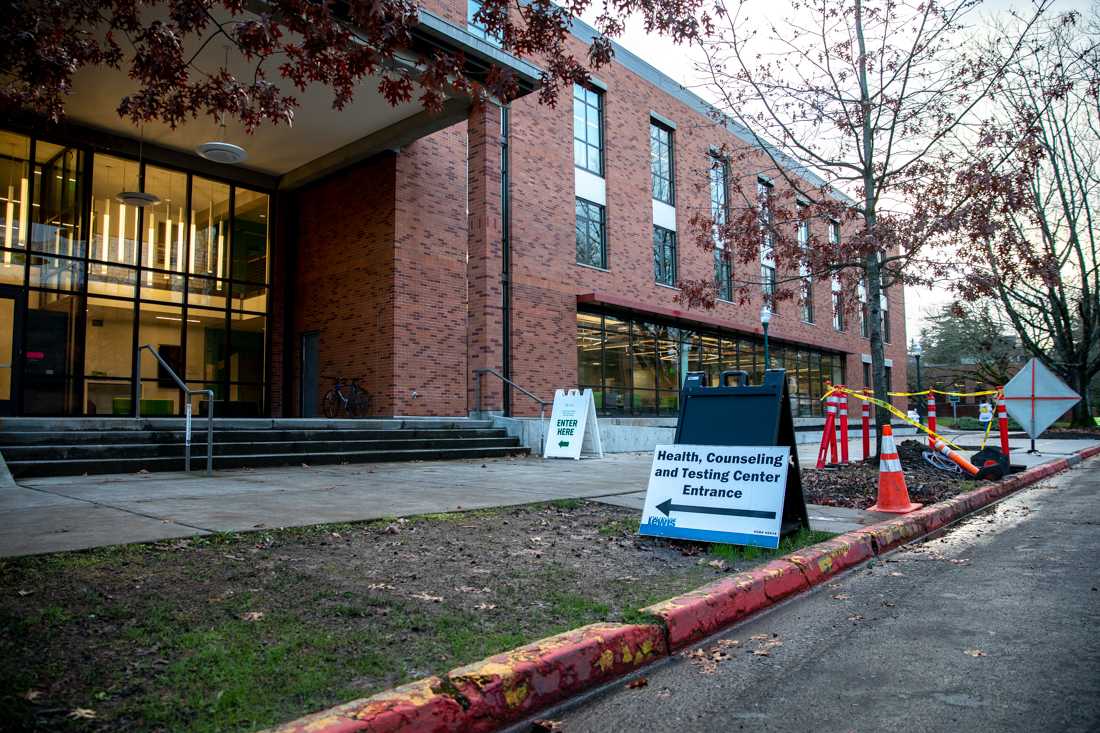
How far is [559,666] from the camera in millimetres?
2969

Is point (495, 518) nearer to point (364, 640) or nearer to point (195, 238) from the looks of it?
point (364, 640)

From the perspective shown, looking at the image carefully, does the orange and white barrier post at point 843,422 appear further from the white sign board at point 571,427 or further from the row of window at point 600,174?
the row of window at point 600,174

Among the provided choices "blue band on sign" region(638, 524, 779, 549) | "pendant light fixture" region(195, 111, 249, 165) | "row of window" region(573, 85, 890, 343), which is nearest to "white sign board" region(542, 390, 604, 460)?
"row of window" region(573, 85, 890, 343)

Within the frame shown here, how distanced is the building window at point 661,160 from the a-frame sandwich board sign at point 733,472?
18.1m

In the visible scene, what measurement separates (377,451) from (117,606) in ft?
30.0

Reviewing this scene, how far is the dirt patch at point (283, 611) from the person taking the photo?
8.18ft

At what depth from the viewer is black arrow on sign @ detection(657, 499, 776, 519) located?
5.35 metres

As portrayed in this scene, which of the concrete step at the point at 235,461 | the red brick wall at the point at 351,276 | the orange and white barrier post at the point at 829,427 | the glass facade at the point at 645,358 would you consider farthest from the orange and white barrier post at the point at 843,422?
the red brick wall at the point at 351,276

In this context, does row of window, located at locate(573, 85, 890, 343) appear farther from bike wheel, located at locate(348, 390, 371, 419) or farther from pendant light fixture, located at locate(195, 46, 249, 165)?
pendant light fixture, located at locate(195, 46, 249, 165)

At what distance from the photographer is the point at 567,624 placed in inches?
136

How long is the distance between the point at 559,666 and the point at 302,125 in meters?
15.1

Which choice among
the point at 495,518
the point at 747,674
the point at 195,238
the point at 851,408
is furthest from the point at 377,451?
the point at 851,408

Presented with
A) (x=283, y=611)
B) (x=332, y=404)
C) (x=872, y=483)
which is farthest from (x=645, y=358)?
(x=283, y=611)

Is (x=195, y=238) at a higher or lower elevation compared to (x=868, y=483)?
higher
